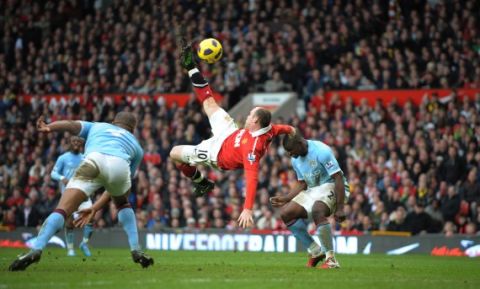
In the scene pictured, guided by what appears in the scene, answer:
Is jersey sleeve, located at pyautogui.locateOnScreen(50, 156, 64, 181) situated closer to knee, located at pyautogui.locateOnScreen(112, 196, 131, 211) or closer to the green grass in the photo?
the green grass

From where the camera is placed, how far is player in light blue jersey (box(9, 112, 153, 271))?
41.8 ft

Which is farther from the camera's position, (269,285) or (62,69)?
(62,69)

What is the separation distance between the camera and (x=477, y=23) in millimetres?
26984

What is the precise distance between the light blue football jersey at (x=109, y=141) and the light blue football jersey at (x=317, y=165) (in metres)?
2.81

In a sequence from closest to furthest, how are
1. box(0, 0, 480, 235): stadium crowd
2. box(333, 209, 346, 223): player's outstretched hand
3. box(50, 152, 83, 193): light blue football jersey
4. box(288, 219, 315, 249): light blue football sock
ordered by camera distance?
box(333, 209, 346, 223): player's outstretched hand
box(288, 219, 315, 249): light blue football sock
box(50, 152, 83, 193): light blue football jersey
box(0, 0, 480, 235): stadium crowd

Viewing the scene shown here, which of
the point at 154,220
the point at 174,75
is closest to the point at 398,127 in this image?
the point at 154,220

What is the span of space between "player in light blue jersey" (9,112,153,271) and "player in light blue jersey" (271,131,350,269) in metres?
2.46

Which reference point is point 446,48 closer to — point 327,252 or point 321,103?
point 321,103

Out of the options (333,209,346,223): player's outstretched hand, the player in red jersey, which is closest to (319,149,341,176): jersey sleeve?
(333,209,346,223): player's outstretched hand

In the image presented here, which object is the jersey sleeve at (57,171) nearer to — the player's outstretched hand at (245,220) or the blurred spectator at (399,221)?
the blurred spectator at (399,221)

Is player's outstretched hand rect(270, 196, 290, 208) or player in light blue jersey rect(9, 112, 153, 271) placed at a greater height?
player in light blue jersey rect(9, 112, 153, 271)

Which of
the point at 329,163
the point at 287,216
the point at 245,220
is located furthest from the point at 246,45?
the point at 245,220

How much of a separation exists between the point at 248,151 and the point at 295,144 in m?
1.45

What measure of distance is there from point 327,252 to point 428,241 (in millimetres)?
7909
